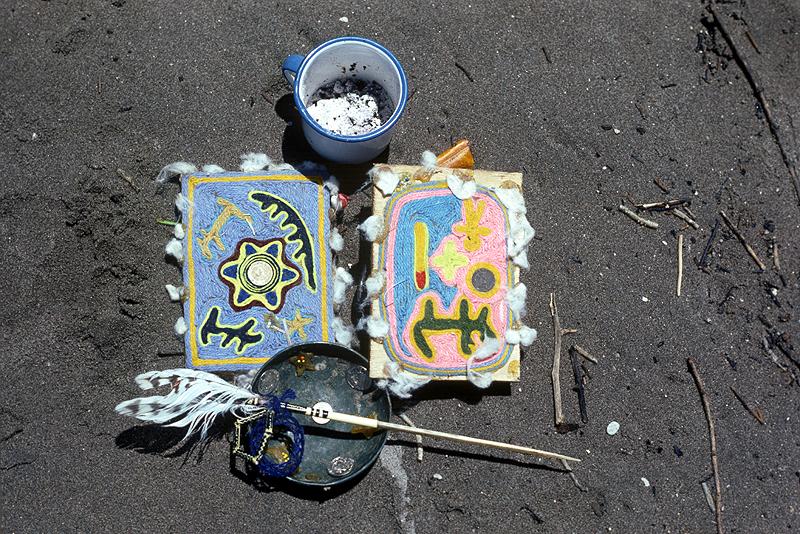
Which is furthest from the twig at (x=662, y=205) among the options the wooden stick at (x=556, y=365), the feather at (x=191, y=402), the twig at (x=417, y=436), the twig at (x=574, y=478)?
the feather at (x=191, y=402)

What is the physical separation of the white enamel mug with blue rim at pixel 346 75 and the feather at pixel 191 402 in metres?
0.83

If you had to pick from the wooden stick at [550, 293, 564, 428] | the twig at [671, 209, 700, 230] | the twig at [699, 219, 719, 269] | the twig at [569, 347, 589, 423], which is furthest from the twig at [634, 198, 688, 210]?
the twig at [569, 347, 589, 423]

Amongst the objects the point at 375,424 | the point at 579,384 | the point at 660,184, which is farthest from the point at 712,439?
the point at 375,424

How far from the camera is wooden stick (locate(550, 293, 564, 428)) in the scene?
2045mm

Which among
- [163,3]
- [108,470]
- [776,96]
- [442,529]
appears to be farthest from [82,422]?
[776,96]

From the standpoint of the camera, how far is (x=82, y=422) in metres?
1.96

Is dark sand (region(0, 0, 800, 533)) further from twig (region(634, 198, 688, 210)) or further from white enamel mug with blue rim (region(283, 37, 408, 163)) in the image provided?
white enamel mug with blue rim (region(283, 37, 408, 163))

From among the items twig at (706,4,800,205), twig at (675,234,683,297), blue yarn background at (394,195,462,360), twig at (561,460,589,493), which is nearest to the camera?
blue yarn background at (394,195,462,360)

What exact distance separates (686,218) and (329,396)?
144 cm

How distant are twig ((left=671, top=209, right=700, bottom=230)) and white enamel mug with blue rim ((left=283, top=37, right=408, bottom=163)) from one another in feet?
3.60

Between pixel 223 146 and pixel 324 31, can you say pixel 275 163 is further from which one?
pixel 324 31

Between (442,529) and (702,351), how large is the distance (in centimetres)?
111

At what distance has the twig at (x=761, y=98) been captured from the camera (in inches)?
88.8

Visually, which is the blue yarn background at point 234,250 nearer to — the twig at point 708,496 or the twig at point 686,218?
the twig at point 686,218
